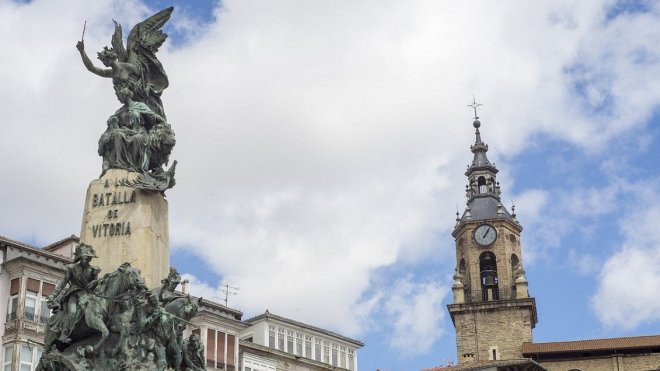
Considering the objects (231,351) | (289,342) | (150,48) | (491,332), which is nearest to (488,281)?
(491,332)

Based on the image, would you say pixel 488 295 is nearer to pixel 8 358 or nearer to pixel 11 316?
pixel 11 316

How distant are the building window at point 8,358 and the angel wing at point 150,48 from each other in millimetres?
27532

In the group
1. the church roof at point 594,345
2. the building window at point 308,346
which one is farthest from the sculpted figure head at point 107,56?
the church roof at point 594,345

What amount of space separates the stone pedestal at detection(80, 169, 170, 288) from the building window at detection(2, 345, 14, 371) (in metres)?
27.8

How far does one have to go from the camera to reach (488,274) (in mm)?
104938

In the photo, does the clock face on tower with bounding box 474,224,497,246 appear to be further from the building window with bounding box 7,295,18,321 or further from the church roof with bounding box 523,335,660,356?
the building window with bounding box 7,295,18,321

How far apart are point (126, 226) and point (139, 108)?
2649mm

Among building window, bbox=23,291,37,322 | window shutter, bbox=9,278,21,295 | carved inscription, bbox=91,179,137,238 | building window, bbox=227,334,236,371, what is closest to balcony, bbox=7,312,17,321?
building window, bbox=23,291,37,322

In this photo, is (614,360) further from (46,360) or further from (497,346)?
(46,360)

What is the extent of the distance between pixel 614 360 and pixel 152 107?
268ft

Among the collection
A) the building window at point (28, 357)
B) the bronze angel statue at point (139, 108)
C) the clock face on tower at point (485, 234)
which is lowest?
the bronze angel statue at point (139, 108)

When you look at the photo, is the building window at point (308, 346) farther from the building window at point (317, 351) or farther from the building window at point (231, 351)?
the building window at point (231, 351)

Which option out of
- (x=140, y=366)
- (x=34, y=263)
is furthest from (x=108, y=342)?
(x=34, y=263)

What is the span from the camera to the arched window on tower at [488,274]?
104 metres
